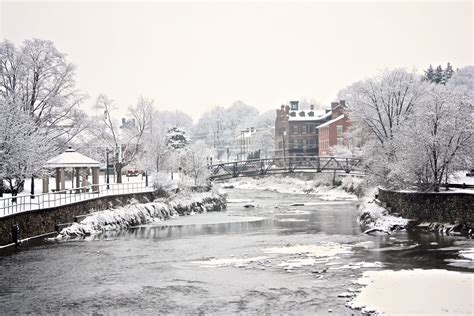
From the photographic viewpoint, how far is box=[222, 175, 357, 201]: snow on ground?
63341mm

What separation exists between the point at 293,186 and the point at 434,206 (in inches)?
1682

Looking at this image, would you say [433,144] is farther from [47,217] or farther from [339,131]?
[339,131]

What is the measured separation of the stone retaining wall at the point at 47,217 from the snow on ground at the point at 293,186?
27072mm

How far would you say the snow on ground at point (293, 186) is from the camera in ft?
208

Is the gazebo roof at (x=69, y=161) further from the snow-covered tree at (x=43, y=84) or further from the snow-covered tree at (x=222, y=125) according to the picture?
the snow-covered tree at (x=222, y=125)

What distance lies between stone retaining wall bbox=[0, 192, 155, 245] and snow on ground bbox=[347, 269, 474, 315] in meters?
16.9

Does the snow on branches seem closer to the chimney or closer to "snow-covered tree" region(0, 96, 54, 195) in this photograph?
"snow-covered tree" region(0, 96, 54, 195)

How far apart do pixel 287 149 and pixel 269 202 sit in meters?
47.2

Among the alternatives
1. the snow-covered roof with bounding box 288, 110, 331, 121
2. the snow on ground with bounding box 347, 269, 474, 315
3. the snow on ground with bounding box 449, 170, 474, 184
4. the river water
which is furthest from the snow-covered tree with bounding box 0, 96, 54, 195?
the snow-covered roof with bounding box 288, 110, 331, 121

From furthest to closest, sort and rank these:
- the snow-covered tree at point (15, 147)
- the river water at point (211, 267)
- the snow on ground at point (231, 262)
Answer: the snow-covered tree at point (15, 147)
the snow on ground at point (231, 262)
the river water at point (211, 267)

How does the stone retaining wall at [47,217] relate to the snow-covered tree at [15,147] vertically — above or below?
below

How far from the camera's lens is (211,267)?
23016 millimetres

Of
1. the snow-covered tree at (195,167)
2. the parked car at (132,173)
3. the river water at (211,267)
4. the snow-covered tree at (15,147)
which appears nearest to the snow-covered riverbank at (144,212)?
the river water at (211,267)

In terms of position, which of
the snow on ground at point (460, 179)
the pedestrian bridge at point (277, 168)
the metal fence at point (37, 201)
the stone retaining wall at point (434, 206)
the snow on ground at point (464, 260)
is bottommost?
the snow on ground at point (464, 260)
